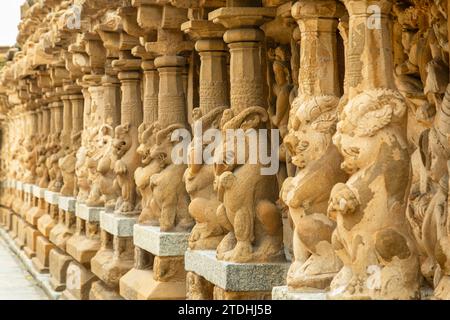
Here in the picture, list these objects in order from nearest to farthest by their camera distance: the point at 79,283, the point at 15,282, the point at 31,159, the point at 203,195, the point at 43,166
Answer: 1. the point at 203,195
2. the point at 79,283
3. the point at 15,282
4. the point at 43,166
5. the point at 31,159

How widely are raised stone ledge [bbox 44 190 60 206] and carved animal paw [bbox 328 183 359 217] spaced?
35.0 feet

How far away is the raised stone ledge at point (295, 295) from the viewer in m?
5.24

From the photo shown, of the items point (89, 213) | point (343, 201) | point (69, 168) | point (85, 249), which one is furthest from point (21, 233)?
point (343, 201)

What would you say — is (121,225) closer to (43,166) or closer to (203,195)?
(203,195)

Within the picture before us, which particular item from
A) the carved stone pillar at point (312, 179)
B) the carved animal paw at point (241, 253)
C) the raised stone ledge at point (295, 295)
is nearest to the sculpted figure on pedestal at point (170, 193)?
the carved animal paw at point (241, 253)

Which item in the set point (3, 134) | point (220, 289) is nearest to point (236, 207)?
point (220, 289)

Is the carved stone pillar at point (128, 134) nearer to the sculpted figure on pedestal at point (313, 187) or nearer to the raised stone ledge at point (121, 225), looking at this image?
the raised stone ledge at point (121, 225)

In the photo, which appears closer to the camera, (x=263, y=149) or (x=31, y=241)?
(x=263, y=149)

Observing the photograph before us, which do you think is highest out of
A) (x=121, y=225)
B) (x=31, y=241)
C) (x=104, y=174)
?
(x=104, y=174)

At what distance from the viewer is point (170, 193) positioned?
8.38m

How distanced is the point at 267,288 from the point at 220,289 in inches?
12.2

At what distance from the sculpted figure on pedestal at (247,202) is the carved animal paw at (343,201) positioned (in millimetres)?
1686

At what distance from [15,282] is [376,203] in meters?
12.5
